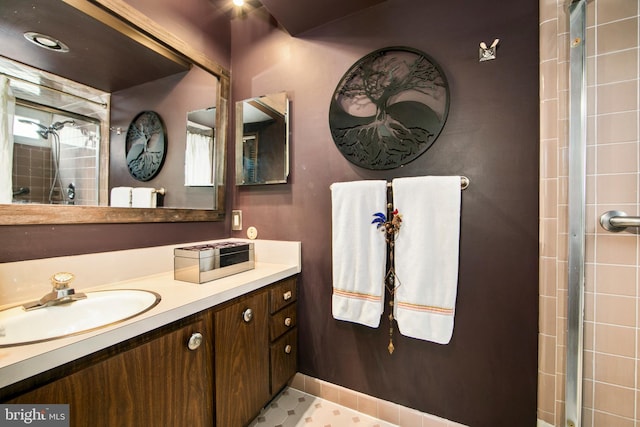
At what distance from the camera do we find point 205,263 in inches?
42.0

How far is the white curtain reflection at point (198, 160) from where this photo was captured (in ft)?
4.68

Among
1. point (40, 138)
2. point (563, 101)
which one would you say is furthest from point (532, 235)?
point (40, 138)

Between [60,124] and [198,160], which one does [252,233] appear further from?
[60,124]

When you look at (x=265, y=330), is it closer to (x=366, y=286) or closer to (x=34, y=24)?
(x=366, y=286)

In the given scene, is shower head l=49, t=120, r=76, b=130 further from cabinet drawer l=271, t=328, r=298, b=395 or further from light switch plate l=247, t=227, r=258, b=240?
cabinet drawer l=271, t=328, r=298, b=395

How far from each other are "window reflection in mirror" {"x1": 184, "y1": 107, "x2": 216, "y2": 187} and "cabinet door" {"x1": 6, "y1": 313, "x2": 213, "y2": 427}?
2.88ft

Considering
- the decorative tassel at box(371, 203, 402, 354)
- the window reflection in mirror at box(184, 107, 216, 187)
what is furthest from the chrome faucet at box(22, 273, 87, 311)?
the decorative tassel at box(371, 203, 402, 354)

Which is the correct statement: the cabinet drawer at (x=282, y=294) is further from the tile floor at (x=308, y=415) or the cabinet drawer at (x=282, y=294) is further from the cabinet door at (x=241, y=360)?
the tile floor at (x=308, y=415)

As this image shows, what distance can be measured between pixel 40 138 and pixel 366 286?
1.44m

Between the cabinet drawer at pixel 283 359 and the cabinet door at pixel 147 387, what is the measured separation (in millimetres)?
386

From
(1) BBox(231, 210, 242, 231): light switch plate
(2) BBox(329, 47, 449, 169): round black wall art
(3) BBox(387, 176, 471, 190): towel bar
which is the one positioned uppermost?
(2) BBox(329, 47, 449, 169): round black wall art

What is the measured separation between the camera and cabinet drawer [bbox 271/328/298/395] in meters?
1.25

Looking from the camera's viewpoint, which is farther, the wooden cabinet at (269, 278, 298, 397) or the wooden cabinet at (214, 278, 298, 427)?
the wooden cabinet at (269, 278, 298, 397)

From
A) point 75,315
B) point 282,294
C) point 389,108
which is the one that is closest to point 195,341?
point 75,315
